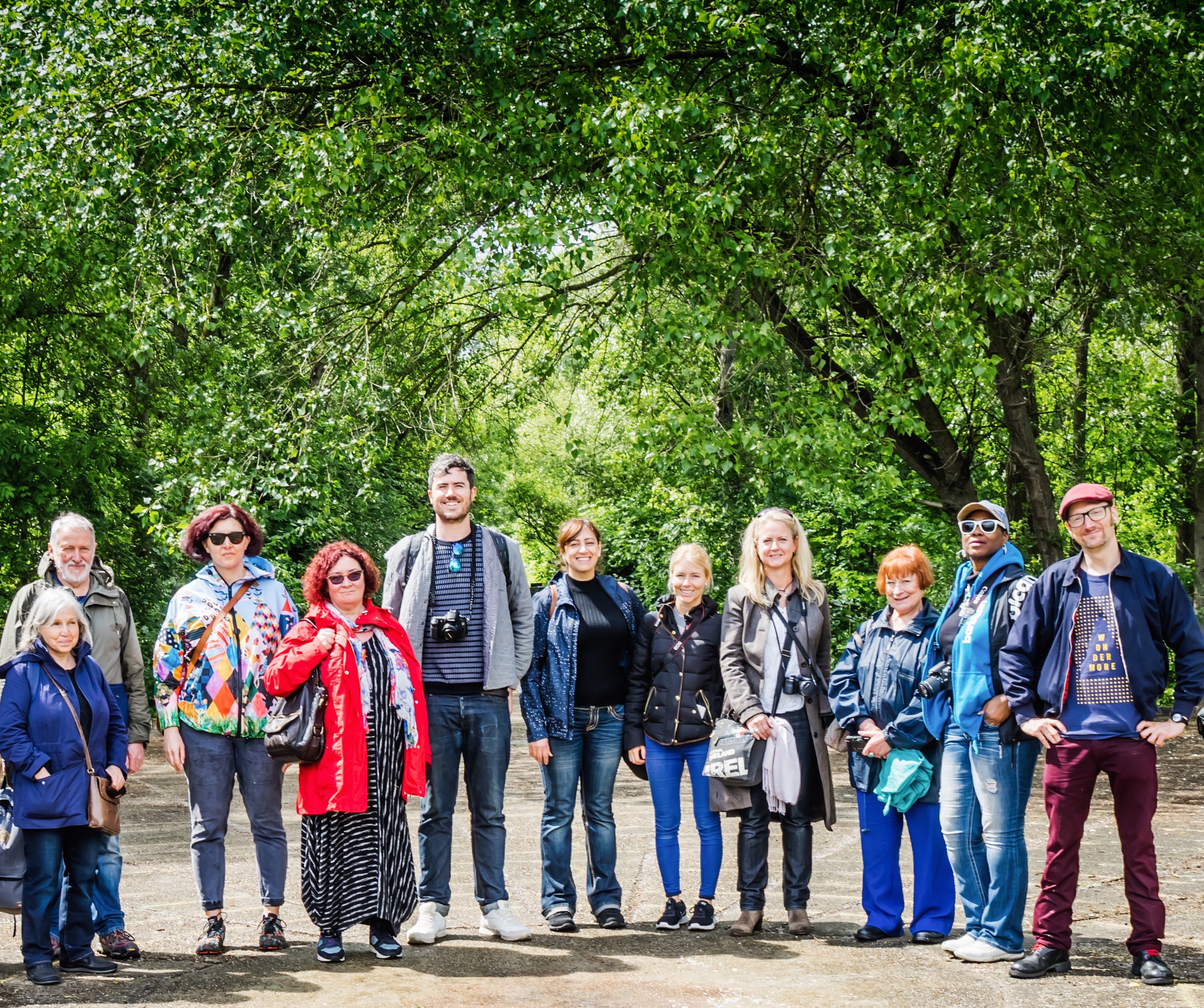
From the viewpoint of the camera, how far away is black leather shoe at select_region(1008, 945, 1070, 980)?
5.12 m

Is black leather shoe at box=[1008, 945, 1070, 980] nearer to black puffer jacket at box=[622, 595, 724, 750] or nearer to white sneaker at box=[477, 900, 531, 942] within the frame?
black puffer jacket at box=[622, 595, 724, 750]

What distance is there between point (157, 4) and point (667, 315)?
17.4 ft

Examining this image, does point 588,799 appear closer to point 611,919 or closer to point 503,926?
point 611,919

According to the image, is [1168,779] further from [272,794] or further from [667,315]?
[272,794]

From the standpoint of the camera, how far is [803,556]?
621cm

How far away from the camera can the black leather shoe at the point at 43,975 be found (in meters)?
5.00

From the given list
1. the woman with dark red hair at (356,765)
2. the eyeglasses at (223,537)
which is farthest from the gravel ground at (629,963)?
the eyeglasses at (223,537)

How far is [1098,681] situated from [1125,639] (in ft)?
0.66

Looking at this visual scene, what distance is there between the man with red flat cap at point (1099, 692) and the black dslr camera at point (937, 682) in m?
0.34

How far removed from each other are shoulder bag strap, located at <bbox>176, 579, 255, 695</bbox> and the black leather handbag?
1.46ft

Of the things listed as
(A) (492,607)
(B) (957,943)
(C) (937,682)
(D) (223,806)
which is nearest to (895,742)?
(C) (937,682)

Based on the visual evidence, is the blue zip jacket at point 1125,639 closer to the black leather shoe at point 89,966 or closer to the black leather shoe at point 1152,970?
the black leather shoe at point 1152,970

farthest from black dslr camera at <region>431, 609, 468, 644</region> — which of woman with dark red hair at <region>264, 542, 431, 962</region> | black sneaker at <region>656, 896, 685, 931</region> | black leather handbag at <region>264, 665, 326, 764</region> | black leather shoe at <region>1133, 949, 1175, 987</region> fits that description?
black leather shoe at <region>1133, 949, 1175, 987</region>

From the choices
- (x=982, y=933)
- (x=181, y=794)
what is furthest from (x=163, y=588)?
(x=982, y=933)
